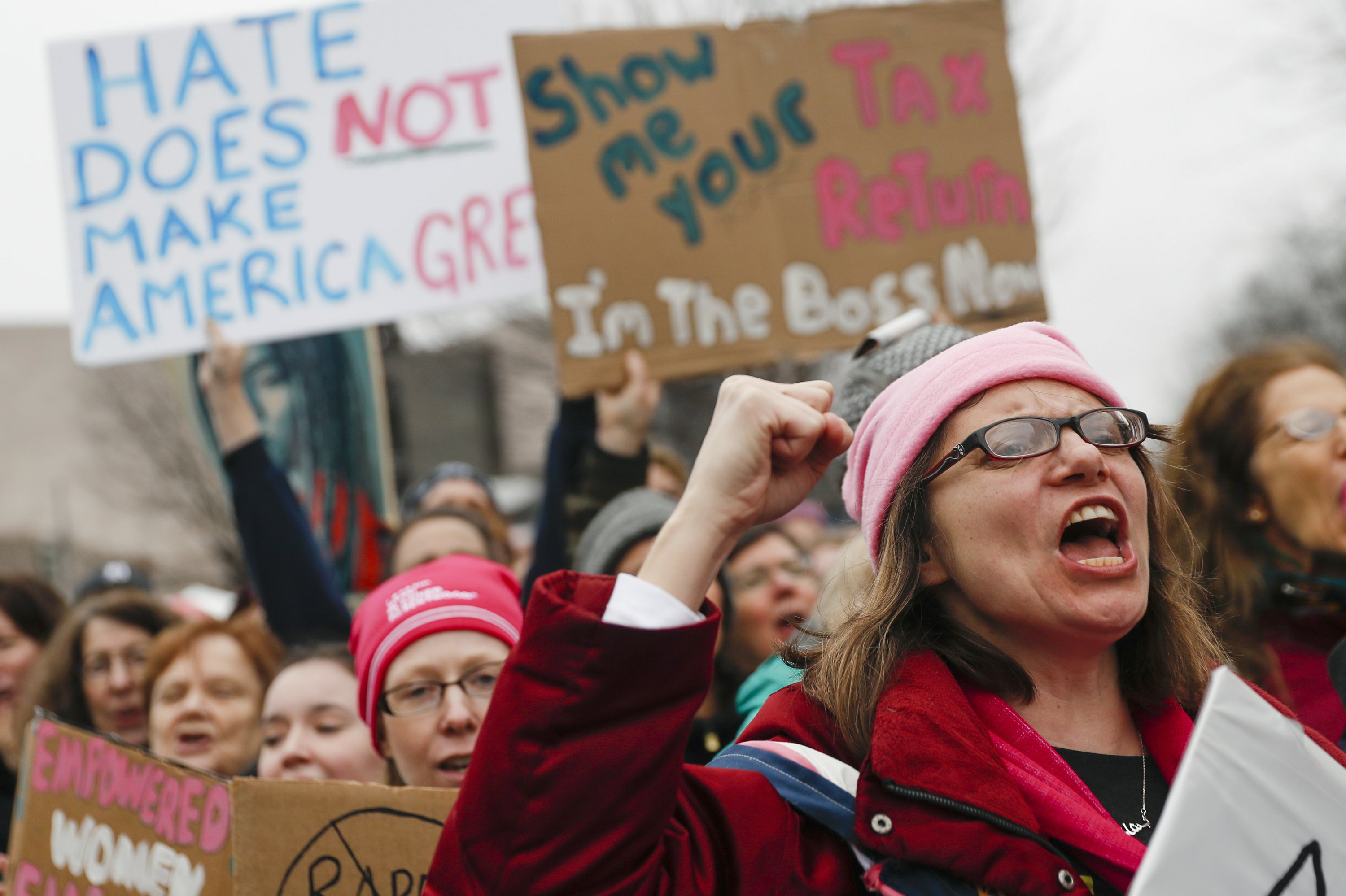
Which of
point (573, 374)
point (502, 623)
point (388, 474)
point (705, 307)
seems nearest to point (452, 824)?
point (502, 623)

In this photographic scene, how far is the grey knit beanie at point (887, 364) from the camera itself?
222 centimetres

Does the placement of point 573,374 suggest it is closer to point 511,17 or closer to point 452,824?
point 511,17

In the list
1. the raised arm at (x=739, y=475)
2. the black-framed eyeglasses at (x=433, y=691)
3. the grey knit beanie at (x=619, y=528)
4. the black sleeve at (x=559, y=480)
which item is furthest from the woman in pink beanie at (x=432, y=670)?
the raised arm at (x=739, y=475)

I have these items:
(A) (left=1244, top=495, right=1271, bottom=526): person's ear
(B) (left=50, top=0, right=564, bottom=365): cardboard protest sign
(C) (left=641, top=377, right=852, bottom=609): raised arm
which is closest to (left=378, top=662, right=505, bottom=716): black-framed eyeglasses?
(C) (left=641, top=377, right=852, bottom=609): raised arm

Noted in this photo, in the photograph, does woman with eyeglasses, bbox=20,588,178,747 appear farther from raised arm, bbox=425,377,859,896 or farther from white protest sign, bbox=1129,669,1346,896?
white protest sign, bbox=1129,669,1346,896

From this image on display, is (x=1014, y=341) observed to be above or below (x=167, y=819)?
above

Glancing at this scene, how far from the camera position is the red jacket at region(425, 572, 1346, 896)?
1.32m

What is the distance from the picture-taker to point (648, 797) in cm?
134

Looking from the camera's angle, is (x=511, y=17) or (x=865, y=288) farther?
(x=511, y=17)

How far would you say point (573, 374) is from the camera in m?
3.69

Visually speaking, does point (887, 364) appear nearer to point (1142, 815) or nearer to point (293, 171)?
point (1142, 815)

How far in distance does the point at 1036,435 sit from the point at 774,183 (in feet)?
8.38

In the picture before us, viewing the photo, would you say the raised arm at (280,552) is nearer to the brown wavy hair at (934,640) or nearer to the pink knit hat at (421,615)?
the pink knit hat at (421,615)

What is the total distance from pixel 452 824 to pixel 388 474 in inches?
207
